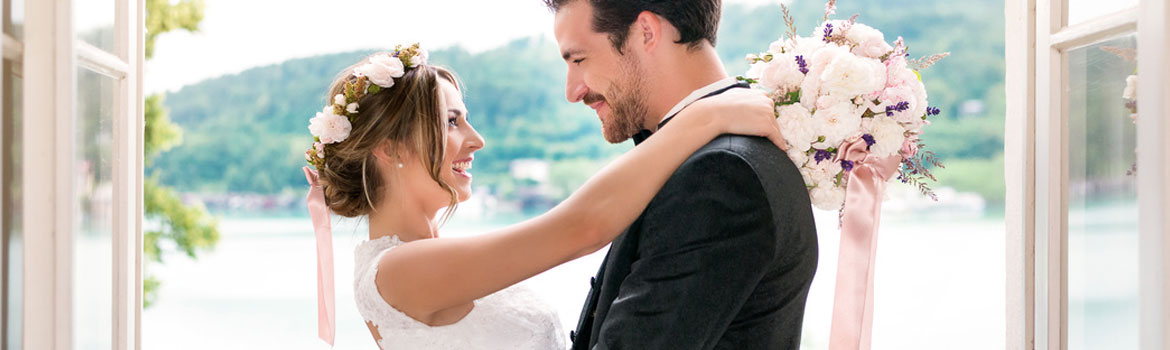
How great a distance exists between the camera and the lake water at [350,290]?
10711 millimetres

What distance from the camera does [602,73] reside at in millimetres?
1903

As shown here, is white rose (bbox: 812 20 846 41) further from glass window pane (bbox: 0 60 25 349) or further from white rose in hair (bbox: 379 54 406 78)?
glass window pane (bbox: 0 60 25 349)

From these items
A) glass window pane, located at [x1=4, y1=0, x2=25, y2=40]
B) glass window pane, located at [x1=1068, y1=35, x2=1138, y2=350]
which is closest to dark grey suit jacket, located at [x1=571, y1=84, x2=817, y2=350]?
glass window pane, located at [x1=1068, y1=35, x2=1138, y2=350]

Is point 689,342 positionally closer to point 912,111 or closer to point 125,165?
point 912,111

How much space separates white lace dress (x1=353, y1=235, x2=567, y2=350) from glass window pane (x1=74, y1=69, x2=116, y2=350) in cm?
Result: 50

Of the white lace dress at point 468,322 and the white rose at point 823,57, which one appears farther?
the white lace dress at point 468,322

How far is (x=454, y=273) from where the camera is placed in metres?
1.70

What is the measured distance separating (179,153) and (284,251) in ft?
7.13

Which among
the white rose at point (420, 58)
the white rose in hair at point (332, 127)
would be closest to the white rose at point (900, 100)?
the white rose at point (420, 58)

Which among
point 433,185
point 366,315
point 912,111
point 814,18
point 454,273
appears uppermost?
point 814,18

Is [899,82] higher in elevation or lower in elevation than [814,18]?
lower

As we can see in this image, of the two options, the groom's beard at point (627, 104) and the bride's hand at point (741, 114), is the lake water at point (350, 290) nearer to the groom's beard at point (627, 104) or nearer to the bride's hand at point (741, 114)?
the groom's beard at point (627, 104)

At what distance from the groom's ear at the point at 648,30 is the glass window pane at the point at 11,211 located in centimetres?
110

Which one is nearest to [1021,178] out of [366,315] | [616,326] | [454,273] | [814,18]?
[616,326]
